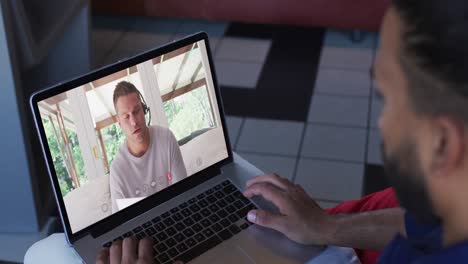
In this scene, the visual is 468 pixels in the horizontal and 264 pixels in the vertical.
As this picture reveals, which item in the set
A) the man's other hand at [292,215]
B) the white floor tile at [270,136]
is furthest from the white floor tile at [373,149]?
the man's other hand at [292,215]

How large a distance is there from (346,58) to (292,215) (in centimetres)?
210

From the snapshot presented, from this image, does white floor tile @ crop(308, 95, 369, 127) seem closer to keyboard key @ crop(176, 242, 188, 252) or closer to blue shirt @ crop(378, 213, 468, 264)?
keyboard key @ crop(176, 242, 188, 252)

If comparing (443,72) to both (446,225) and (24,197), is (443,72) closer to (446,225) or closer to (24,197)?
(446,225)

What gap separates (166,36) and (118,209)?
2.27 meters

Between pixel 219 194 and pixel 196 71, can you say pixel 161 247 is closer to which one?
pixel 219 194

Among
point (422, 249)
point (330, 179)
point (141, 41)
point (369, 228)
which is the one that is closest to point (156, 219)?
point (369, 228)

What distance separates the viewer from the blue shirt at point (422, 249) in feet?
2.18

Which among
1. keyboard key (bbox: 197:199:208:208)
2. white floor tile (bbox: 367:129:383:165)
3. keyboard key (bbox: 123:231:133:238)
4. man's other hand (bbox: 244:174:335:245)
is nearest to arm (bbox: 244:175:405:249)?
man's other hand (bbox: 244:174:335:245)

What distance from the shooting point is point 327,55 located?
3100 millimetres

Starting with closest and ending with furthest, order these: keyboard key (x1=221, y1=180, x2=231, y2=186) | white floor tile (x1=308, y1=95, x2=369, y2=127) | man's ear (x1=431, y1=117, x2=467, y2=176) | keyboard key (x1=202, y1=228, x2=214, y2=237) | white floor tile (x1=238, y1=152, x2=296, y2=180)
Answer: man's ear (x1=431, y1=117, x2=467, y2=176)
keyboard key (x1=202, y1=228, x2=214, y2=237)
keyboard key (x1=221, y1=180, x2=231, y2=186)
white floor tile (x1=238, y1=152, x2=296, y2=180)
white floor tile (x1=308, y1=95, x2=369, y2=127)

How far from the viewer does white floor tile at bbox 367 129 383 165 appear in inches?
94.1

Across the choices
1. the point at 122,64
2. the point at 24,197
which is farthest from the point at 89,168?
the point at 24,197

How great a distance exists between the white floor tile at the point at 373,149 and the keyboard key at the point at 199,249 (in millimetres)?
1372

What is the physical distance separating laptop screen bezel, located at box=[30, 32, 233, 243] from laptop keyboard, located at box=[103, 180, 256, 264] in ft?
0.10
